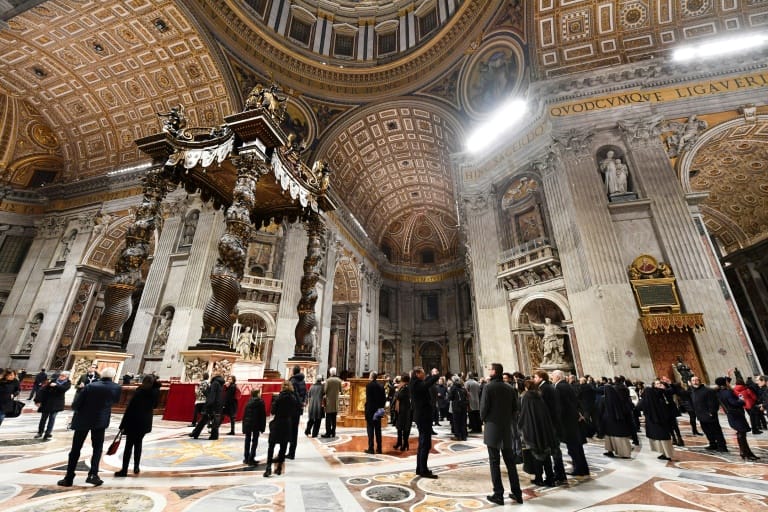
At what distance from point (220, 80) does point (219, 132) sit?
8778 millimetres

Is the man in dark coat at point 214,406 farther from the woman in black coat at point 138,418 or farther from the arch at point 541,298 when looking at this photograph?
the arch at point 541,298

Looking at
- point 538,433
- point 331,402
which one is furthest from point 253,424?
point 538,433

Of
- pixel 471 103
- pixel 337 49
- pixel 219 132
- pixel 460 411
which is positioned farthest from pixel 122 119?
pixel 460 411

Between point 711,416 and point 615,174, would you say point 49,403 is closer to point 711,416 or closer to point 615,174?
point 711,416

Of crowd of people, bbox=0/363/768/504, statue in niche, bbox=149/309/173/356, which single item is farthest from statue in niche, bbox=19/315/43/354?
crowd of people, bbox=0/363/768/504

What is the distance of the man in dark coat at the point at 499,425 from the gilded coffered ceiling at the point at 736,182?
12.4 meters

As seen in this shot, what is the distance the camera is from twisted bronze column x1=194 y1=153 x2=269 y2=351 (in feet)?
19.2

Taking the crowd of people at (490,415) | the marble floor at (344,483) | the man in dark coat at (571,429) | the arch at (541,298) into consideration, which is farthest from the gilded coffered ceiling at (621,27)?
the marble floor at (344,483)

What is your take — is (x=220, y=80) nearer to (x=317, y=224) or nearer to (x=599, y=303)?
(x=317, y=224)

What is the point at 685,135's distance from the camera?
1000 cm

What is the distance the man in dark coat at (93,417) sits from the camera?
2635mm

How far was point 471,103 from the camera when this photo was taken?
15.0 m

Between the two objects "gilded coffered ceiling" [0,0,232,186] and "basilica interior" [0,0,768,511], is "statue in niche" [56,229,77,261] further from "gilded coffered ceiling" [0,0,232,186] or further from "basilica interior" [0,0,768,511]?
"gilded coffered ceiling" [0,0,232,186]

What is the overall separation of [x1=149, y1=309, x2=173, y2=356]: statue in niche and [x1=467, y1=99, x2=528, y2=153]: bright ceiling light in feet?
44.5
